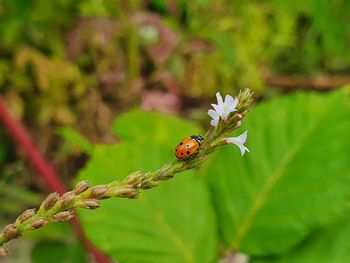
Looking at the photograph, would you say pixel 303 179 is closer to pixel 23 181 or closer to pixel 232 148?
pixel 232 148

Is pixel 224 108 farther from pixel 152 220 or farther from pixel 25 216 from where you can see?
pixel 152 220

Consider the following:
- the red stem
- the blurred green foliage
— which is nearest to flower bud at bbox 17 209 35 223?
the red stem

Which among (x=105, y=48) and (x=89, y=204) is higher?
(x=105, y=48)

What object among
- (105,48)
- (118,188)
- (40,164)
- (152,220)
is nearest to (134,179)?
(118,188)

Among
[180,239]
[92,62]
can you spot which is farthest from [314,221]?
[92,62]

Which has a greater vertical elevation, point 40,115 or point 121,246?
point 40,115

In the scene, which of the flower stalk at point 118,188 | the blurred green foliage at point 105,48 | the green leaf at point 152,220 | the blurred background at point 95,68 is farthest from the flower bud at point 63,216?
the blurred green foliage at point 105,48

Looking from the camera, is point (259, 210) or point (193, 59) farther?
point (193, 59)
